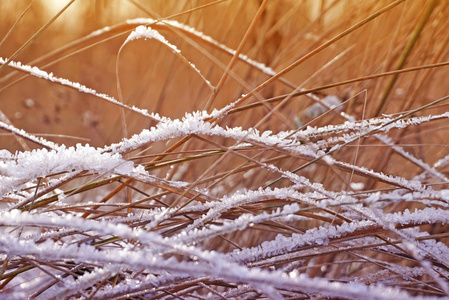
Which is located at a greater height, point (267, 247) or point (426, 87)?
point (426, 87)

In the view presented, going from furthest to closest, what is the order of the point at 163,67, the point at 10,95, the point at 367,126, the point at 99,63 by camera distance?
the point at 10,95, the point at 99,63, the point at 163,67, the point at 367,126

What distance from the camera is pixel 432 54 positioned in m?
A: 0.97

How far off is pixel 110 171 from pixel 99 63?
224 centimetres

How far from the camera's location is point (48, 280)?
553 mm

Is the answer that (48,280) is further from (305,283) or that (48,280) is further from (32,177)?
(305,283)

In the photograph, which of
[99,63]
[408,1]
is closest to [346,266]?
[408,1]

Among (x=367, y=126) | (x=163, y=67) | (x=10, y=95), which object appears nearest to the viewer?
(x=367, y=126)

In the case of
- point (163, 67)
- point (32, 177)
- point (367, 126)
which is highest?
point (163, 67)

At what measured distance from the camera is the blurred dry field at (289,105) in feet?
1.89

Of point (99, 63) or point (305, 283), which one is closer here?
point (305, 283)

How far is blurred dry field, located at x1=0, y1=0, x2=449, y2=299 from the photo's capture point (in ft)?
1.89

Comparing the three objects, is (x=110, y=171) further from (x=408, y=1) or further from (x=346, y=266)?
(x=408, y=1)

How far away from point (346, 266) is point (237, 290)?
18.9 inches

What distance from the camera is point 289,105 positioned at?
4.55ft
